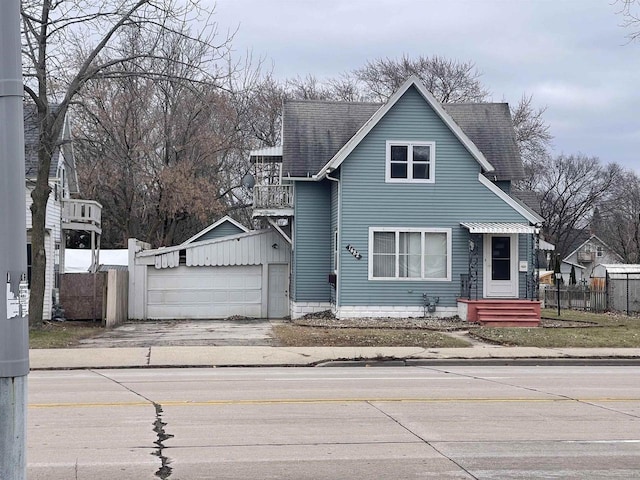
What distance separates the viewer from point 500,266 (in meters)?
29.3

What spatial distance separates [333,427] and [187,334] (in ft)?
49.9

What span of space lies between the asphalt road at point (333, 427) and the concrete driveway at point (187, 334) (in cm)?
614

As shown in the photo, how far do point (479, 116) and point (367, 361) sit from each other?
16.6 metres

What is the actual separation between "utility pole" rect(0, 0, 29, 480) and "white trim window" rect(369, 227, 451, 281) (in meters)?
24.5

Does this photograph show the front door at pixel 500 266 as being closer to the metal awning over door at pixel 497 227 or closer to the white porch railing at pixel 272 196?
the metal awning over door at pixel 497 227

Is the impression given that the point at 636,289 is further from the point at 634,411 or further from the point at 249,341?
the point at 634,411

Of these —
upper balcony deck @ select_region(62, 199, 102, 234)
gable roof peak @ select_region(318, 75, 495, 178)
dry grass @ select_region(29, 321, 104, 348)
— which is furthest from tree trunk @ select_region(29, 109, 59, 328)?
gable roof peak @ select_region(318, 75, 495, 178)

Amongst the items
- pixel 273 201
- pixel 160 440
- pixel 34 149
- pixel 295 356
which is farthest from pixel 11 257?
pixel 273 201

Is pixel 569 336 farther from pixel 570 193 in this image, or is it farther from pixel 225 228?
pixel 570 193

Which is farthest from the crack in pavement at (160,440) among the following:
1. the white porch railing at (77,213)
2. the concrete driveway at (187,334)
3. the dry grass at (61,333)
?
the white porch railing at (77,213)

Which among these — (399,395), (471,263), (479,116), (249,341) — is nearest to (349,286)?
(471,263)

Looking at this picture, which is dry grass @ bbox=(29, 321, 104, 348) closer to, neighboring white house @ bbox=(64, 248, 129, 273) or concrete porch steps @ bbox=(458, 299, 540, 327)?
concrete porch steps @ bbox=(458, 299, 540, 327)

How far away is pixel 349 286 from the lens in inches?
1124

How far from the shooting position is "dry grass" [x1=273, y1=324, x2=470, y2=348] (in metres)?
21.8
